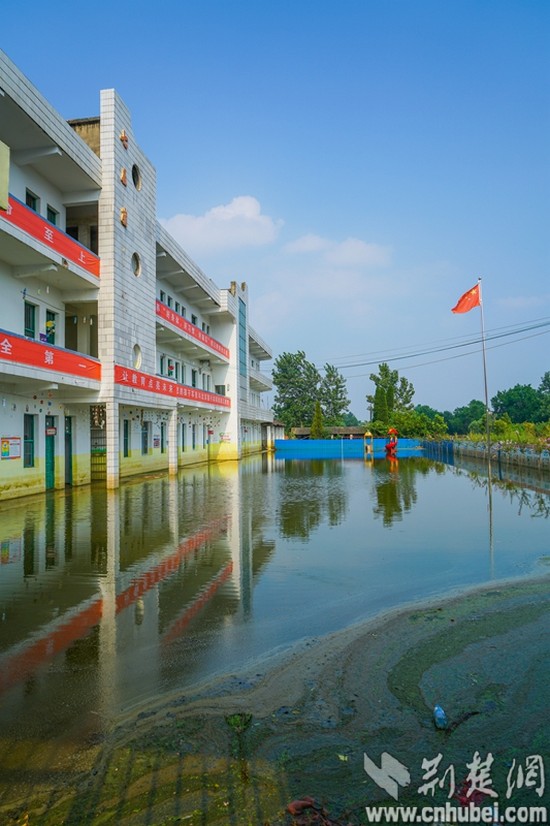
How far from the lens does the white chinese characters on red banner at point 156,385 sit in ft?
65.1

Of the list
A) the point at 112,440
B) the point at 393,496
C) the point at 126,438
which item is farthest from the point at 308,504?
the point at 126,438

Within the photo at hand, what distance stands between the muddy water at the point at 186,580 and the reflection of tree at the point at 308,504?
0.09 meters

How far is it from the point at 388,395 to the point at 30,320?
5359cm

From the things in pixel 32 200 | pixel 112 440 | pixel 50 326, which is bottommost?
pixel 112 440

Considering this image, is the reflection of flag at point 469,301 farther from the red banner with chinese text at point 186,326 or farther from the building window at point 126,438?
the building window at point 126,438

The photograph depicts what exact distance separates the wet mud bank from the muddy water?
0.25 meters

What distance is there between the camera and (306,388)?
250 ft

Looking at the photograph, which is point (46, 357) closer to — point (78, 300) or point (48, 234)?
point (48, 234)

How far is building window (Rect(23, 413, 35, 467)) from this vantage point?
17141 millimetres

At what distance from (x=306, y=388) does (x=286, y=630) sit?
71.2 m

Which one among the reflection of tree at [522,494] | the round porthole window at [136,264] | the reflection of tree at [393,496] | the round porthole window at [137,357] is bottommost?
the reflection of tree at [522,494]

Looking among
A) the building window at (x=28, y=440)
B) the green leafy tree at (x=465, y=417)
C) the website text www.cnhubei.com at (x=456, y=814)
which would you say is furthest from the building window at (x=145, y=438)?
the green leafy tree at (x=465, y=417)

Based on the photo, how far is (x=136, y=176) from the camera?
22234 millimetres

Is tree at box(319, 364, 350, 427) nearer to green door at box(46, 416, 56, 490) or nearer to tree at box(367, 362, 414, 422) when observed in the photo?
tree at box(367, 362, 414, 422)
